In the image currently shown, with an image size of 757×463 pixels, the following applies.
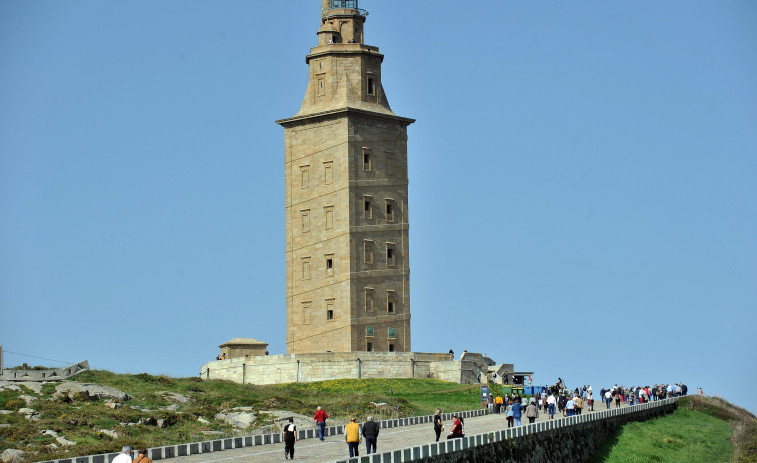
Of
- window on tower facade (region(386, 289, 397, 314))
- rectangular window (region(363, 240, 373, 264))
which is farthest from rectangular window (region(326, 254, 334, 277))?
window on tower facade (region(386, 289, 397, 314))

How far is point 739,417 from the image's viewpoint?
7062cm

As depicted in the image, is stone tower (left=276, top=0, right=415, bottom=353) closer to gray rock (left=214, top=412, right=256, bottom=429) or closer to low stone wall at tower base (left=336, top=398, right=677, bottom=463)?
low stone wall at tower base (left=336, top=398, right=677, bottom=463)

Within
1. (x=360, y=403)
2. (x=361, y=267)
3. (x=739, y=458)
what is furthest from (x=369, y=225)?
(x=739, y=458)

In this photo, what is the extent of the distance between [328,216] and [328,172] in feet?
8.11

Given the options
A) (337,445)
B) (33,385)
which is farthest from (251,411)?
(337,445)

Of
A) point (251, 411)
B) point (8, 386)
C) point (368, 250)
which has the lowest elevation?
point (251, 411)

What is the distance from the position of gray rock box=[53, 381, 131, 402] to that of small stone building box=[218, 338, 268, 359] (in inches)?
761

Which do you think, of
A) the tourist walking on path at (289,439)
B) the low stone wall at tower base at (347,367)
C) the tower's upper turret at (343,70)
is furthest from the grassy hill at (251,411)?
the tower's upper turret at (343,70)

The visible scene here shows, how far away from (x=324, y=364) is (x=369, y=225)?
8896 millimetres

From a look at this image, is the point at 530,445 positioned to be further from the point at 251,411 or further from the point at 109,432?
the point at 251,411

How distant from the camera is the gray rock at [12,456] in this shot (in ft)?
114

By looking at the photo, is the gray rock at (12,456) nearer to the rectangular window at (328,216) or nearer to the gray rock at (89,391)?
the gray rock at (89,391)

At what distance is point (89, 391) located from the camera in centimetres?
5062

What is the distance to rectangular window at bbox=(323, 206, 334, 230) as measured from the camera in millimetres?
70688
